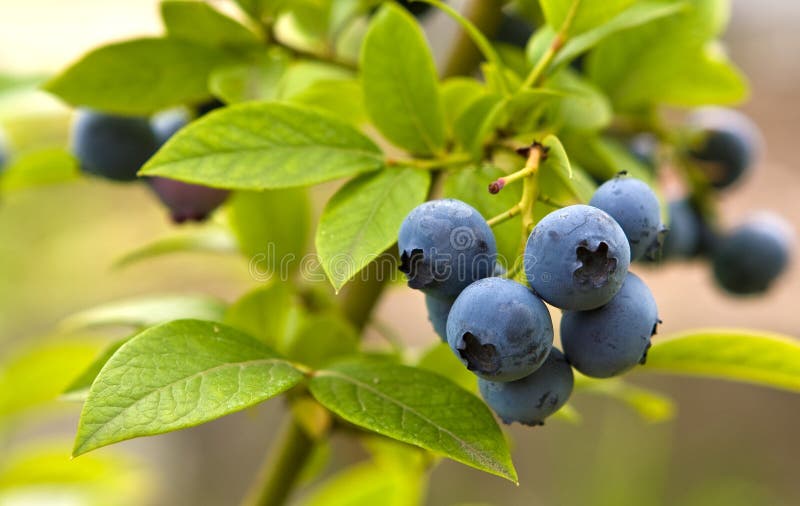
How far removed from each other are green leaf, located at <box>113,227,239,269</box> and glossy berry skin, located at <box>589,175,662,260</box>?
58 cm

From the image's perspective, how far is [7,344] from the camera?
5.37 meters

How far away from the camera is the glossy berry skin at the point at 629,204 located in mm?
630

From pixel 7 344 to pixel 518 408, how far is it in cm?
543

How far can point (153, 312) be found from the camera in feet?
3.03

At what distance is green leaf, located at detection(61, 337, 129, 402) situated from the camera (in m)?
0.68

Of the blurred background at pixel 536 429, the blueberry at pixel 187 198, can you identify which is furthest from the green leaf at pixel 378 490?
the blurred background at pixel 536 429

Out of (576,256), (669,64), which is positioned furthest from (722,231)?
(576,256)

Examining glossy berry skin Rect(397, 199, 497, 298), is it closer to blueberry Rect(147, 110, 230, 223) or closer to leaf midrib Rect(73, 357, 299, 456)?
leaf midrib Rect(73, 357, 299, 456)

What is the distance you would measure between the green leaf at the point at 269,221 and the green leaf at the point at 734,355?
1.38 feet

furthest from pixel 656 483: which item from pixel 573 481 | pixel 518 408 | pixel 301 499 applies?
pixel 518 408

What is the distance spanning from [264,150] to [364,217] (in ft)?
0.33

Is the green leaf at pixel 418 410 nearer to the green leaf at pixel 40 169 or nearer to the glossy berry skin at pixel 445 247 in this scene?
the glossy berry skin at pixel 445 247

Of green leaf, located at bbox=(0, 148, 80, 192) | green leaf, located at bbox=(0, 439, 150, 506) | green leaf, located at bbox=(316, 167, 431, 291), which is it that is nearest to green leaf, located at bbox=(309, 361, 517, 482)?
green leaf, located at bbox=(316, 167, 431, 291)

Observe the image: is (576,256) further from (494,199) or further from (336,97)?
(336,97)
